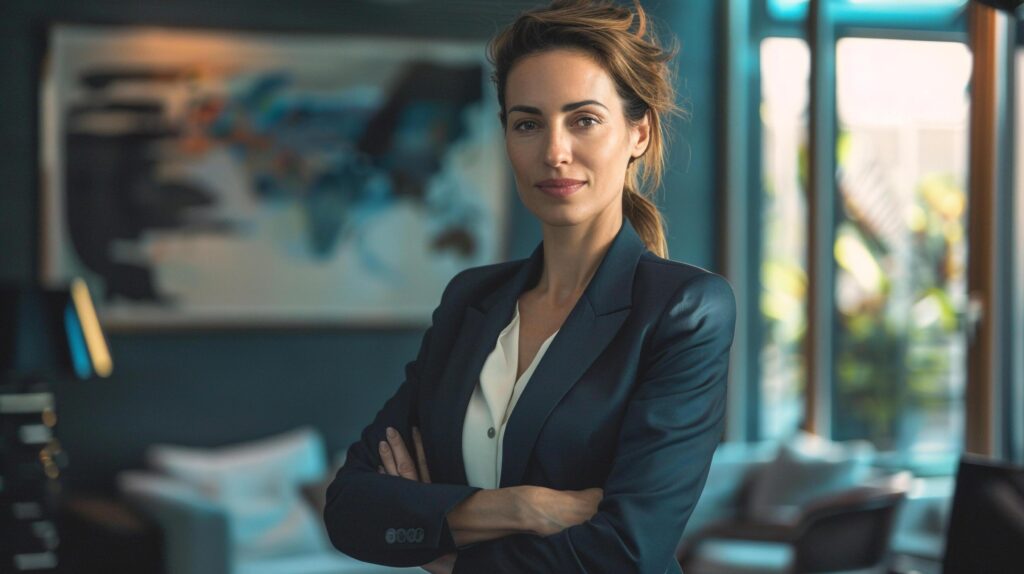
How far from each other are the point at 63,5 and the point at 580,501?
507cm

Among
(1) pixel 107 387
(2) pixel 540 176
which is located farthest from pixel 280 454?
(2) pixel 540 176

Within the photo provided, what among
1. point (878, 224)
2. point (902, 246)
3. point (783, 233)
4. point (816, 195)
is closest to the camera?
point (902, 246)

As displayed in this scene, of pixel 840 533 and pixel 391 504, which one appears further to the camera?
pixel 840 533

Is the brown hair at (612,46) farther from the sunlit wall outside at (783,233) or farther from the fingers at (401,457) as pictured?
the sunlit wall outside at (783,233)

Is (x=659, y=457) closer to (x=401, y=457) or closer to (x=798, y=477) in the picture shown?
(x=401, y=457)

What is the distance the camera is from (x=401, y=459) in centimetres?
193

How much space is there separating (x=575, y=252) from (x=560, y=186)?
136 mm

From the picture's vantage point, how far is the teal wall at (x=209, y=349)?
5.98m

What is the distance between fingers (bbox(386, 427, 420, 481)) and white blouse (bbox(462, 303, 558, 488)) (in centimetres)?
14

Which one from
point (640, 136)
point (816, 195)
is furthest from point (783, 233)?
point (640, 136)

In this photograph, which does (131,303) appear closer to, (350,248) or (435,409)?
(350,248)

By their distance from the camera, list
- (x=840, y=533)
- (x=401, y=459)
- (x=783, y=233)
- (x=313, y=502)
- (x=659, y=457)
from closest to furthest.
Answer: (x=659, y=457), (x=401, y=459), (x=840, y=533), (x=313, y=502), (x=783, y=233)

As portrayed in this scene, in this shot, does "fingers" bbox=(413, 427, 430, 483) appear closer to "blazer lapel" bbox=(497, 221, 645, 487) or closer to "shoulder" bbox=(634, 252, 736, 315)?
"blazer lapel" bbox=(497, 221, 645, 487)

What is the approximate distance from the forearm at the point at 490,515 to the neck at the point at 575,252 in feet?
0.97
